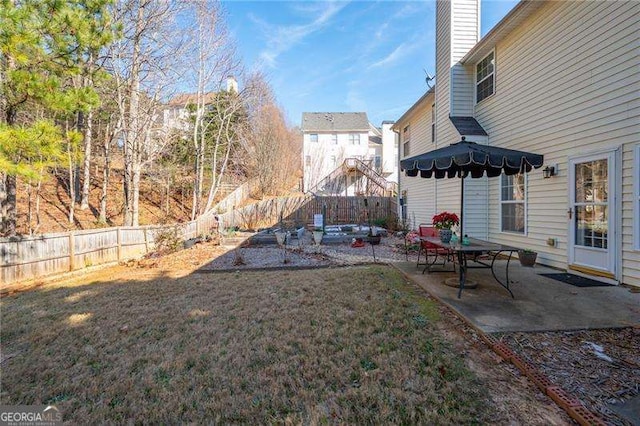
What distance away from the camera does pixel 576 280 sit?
4.93 metres

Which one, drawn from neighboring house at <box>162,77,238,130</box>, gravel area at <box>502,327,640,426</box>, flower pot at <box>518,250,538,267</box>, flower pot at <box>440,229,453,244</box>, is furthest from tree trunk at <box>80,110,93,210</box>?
flower pot at <box>518,250,538,267</box>

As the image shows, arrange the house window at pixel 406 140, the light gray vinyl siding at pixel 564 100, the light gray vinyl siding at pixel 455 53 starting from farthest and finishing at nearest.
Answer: the house window at pixel 406 140 → the light gray vinyl siding at pixel 455 53 → the light gray vinyl siding at pixel 564 100

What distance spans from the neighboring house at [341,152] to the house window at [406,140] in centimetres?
889

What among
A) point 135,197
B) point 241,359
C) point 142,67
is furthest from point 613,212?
point 142,67

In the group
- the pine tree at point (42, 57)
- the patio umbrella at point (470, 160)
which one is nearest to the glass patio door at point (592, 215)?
the patio umbrella at point (470, 160)

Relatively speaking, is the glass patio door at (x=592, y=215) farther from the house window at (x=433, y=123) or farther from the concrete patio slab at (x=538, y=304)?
the house window at (x=433, y=123)

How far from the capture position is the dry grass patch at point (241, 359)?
2150mm

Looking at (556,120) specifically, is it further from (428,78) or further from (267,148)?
(267,148)

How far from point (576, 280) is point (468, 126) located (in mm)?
4896

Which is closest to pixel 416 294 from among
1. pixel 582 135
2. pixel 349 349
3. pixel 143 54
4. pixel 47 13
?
pixel 349 349

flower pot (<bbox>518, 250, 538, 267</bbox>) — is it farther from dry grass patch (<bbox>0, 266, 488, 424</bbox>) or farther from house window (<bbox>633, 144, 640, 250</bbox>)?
dry grass patch (<bbox>0, 266, 488, 424</bbox>)

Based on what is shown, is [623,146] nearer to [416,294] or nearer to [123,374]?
[416,294]

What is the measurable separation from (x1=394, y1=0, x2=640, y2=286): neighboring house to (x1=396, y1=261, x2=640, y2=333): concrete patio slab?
97 centimetres

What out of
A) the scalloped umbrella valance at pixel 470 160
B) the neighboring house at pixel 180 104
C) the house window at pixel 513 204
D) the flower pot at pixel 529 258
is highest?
the neighboring house at pixel 180 104
